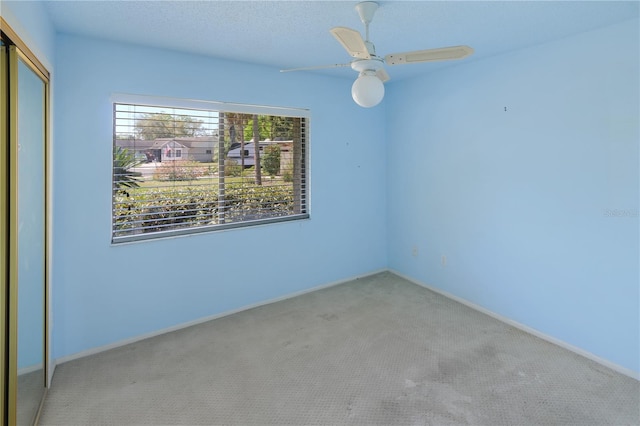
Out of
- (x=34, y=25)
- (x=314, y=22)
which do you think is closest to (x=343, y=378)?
(x=314, y=22)

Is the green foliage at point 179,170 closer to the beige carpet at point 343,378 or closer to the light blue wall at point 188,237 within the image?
the light blue wall at point 188,237

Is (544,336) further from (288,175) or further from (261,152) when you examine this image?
(261,152)

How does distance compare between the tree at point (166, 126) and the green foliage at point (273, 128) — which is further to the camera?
the green foliage at point (273, 128)

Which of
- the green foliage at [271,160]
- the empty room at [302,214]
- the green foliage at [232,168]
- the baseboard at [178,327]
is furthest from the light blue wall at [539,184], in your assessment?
the green foliage at [232,168]

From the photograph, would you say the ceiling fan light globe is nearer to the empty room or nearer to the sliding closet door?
the empty room

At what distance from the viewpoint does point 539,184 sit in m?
2.88

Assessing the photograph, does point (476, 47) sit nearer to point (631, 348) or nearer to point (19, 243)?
point (631, 348)

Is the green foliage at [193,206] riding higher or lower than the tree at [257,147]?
lower

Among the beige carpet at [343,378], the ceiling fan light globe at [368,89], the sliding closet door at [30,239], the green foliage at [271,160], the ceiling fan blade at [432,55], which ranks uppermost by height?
the ceiling fan blade at [432,55]

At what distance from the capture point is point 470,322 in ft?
10.5

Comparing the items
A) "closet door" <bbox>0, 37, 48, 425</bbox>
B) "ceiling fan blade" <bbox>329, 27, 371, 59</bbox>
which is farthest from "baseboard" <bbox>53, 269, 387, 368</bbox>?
"ceiling fan blade" <bbox>329, 27, 371, 59</bbox>

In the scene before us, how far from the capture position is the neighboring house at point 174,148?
2.87 m

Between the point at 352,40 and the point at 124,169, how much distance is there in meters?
2.08

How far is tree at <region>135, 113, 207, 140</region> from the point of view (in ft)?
9.44
